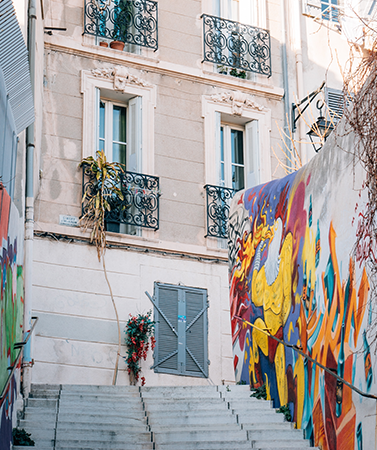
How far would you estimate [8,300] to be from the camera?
22.6 feet

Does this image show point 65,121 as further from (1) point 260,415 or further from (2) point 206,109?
(1) point 260,415

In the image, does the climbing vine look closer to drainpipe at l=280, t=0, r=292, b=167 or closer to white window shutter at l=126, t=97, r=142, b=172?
white window shutter at l=126, t=97, r=142, b=172

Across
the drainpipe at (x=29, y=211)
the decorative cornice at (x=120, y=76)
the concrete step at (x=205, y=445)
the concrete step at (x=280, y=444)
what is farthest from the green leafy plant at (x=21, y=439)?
the decorative cornice at (x=120, y=76)

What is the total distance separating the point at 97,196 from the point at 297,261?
448 centimetres

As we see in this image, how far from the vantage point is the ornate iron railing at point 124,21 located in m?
13.5

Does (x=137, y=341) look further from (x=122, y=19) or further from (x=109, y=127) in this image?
(x=122, y=19)

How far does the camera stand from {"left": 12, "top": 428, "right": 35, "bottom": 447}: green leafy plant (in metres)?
7.33

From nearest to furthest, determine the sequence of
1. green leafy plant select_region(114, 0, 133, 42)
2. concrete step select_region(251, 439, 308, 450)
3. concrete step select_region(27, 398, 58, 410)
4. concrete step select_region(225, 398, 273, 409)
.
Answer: concrete step select_region(251, 439, 308, 450) → concrete step select_region(27, 398, 58, 410) → concrete step select_region(225, 398, 273, 409) → green leafy plant select_region(114, 0, 133, 42)

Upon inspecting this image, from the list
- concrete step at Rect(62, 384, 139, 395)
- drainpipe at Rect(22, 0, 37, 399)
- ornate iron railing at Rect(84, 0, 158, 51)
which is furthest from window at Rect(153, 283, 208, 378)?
ornate iron railing at Rect(84, 0, 158, 51)

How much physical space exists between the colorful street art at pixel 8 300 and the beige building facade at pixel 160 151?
4005mm

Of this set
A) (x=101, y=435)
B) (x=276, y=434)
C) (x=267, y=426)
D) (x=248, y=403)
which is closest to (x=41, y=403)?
(x=101, y=435)

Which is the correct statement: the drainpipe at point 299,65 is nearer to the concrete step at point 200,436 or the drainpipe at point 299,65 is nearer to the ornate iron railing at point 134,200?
the ornate iron railing at point 134,200

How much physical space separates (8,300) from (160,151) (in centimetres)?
687

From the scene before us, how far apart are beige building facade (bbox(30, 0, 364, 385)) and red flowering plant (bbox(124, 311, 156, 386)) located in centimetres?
16
